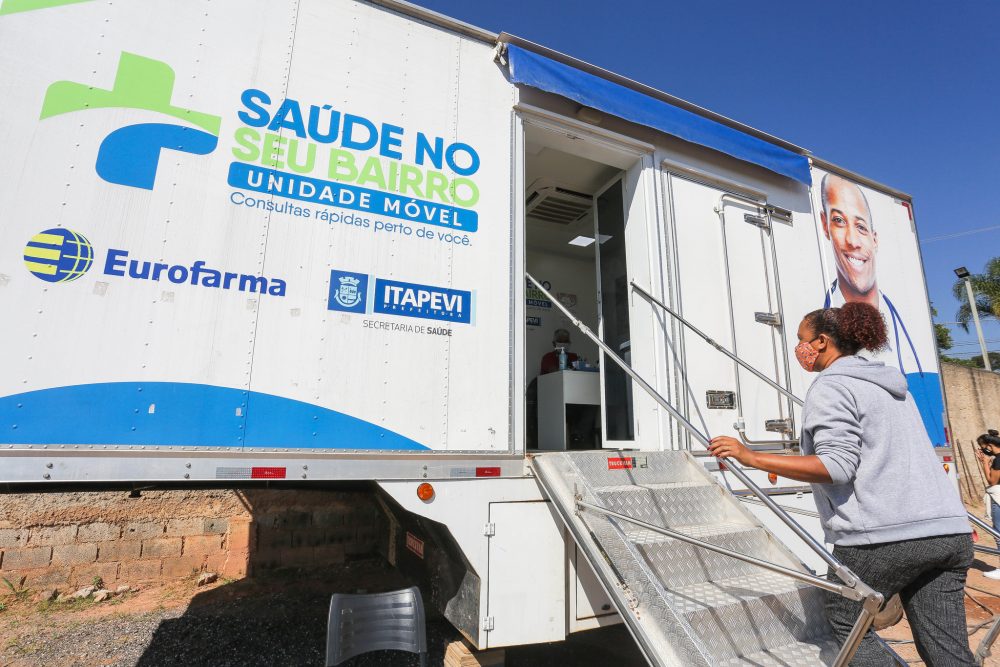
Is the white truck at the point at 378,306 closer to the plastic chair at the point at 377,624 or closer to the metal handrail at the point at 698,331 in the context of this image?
the metal handrail at the point at 698,331

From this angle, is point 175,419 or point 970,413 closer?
point 175,419

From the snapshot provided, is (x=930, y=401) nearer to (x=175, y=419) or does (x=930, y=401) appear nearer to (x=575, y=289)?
(x=575, y=289)

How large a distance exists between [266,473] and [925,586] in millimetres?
2347

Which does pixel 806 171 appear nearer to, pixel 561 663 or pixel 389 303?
pixel 389 303

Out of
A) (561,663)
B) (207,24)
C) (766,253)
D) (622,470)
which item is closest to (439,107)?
(207,24)

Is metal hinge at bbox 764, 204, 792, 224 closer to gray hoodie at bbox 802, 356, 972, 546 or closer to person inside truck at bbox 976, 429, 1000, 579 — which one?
gray hoodie at bbox 802, 356, 972, 546

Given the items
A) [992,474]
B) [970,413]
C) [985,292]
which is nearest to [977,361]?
[985,292]

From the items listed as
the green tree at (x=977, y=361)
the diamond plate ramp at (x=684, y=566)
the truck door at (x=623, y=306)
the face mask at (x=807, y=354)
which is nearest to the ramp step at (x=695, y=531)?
the diamond plate ramp at (x=684, y=566)

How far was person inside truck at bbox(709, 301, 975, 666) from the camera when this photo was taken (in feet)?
5.11

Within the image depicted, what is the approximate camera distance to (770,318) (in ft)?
12.7

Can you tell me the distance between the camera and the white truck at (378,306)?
82.1 inches

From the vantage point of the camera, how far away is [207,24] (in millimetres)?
2527

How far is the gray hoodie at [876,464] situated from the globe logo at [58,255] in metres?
2.74

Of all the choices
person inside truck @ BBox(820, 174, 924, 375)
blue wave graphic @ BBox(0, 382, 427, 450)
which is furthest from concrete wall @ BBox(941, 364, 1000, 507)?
blue wave graphic @ BBox(0, 382, 427, 450)
